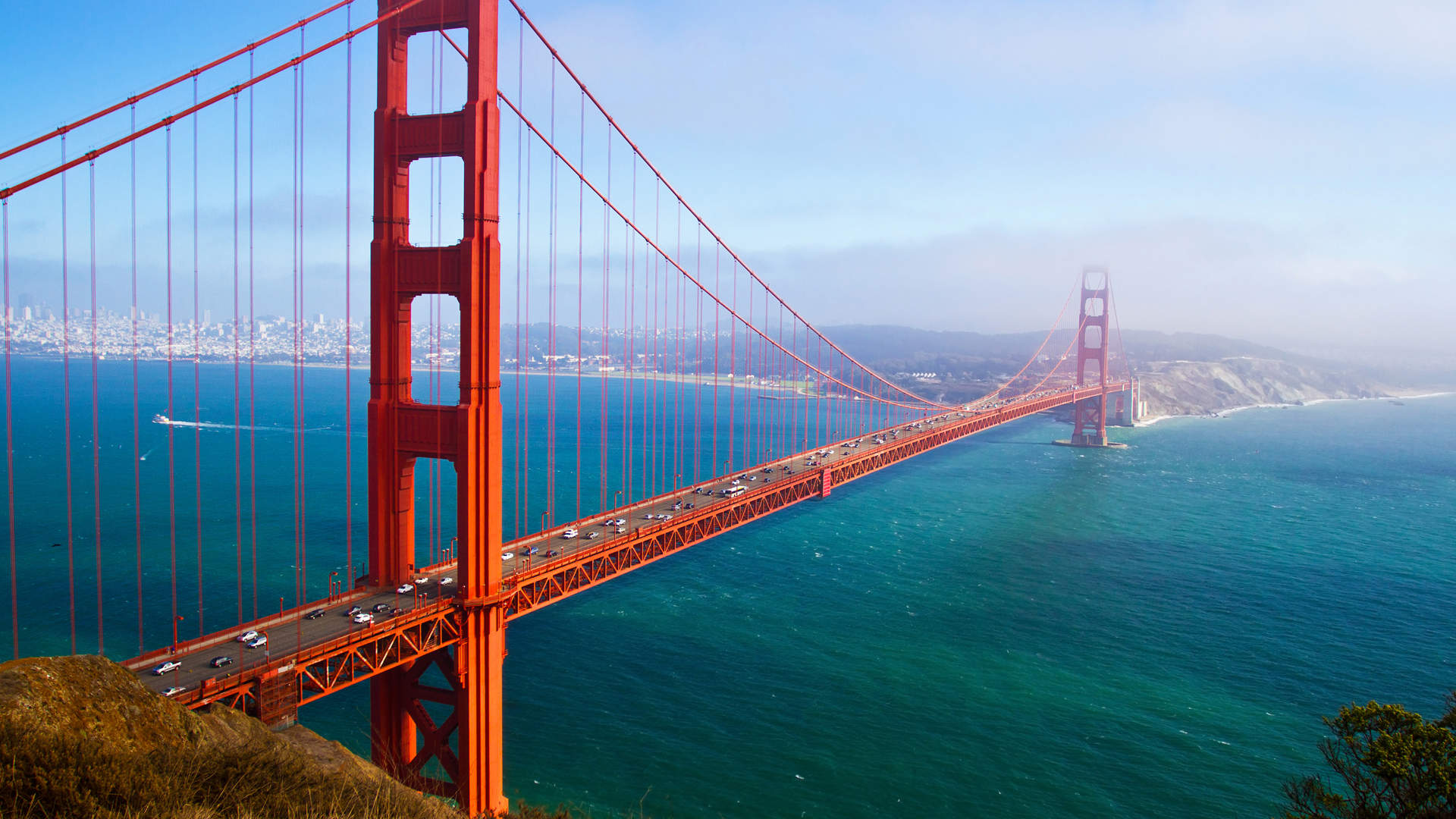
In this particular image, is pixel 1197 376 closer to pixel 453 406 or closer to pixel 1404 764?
pixel 1404 764

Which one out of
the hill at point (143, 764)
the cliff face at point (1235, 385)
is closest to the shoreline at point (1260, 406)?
the cliff face at point (1235, 385)

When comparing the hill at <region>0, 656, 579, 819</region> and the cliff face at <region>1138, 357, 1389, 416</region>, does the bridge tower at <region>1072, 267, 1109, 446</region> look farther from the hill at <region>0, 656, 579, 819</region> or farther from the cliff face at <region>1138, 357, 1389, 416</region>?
the hill at <region>0, 656, 579, 819</region>

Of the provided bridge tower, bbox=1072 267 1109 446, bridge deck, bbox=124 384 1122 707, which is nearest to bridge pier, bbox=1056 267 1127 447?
bridge tower, bbox=1072 267 1109 446

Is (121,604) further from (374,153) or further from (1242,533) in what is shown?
(1242,533)

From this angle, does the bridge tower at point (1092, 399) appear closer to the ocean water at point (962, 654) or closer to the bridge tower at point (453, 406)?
the ocean water at point (962, 654)

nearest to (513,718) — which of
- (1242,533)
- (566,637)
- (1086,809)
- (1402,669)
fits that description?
(566,637)

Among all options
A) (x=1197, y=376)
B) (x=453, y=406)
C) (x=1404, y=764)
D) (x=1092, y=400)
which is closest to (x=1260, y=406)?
(x=1197, y=376)
